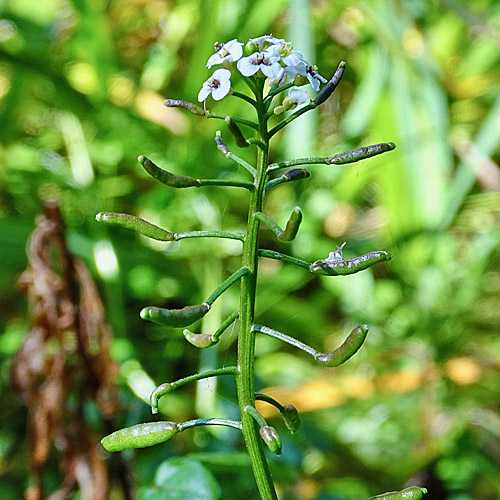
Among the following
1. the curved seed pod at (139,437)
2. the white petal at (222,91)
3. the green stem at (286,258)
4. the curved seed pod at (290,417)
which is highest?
the white petal at (222,91)

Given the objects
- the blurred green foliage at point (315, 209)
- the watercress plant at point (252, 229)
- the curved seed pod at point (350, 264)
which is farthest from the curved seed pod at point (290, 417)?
the blurred green foliage at point (315, 209)

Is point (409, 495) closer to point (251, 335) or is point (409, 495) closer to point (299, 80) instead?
point (251, 335)

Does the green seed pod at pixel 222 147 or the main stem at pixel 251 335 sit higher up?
the green seed pod at pixel 222 147

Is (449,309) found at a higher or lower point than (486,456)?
higher

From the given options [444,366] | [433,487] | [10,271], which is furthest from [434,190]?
[10,271]

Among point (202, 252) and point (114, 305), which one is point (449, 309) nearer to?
point (202, 252)

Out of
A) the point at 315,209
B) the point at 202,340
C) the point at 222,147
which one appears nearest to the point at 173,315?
→ the point at 202,340

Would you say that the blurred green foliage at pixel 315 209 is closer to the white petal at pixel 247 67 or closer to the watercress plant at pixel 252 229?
the watercress plant at pixel 252 229
